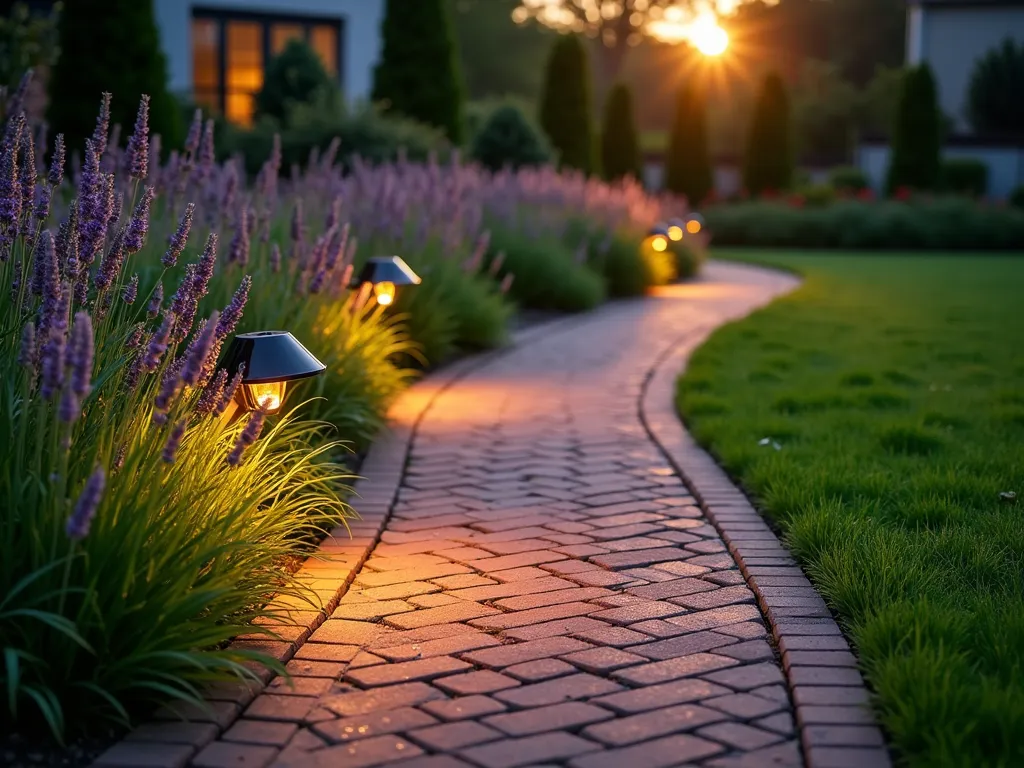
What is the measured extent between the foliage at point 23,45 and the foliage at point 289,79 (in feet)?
11.4

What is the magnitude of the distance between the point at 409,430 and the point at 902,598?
11.8 ft

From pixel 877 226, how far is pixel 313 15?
489 inches

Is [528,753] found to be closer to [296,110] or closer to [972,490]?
[972,490]

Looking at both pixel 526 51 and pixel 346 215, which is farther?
pixel 526 51

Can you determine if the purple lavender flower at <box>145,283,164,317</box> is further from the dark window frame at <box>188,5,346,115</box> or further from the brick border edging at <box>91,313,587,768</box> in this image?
the dark window frame at <box>188,5,346,115</box>

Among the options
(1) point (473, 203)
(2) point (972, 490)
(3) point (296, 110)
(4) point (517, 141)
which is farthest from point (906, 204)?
(2) point (972, 490)

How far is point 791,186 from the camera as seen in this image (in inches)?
1346

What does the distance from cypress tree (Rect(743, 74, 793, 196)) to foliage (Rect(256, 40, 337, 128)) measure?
57.0 feet

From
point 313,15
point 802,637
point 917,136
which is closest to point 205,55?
point 313,15

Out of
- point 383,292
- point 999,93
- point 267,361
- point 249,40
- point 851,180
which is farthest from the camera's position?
point 999,93

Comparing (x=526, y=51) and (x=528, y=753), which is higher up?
(x=526, y=51)

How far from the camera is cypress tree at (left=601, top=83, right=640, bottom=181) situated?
31.1m

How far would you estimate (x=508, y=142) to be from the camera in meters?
19.9

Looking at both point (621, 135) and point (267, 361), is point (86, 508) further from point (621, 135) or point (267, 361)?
point (621, 135)
